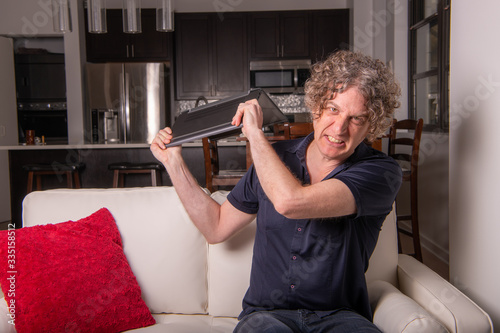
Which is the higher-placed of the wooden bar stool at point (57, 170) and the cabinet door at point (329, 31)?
the cabinet door at point (329, 31)

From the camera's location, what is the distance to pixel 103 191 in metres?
1.56

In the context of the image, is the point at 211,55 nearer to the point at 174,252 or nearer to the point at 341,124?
the point at 174,252

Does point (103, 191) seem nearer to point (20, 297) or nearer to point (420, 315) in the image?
point (20, 297)

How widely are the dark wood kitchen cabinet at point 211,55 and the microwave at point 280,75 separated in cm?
15

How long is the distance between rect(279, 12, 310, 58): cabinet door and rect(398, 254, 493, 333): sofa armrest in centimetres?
465

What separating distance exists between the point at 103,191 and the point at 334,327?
0.91m

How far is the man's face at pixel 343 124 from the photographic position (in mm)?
1153

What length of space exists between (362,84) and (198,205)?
0.59m

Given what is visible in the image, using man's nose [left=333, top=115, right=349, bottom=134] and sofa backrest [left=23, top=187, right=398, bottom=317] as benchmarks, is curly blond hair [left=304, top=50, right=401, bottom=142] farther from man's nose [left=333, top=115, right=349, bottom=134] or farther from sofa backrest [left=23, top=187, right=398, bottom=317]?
sofa backrest [left=23, top=187, right=398, bottom=317]

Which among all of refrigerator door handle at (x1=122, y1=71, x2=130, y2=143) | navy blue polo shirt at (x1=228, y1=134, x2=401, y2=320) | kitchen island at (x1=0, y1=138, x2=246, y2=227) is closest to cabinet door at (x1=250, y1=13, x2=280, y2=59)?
refrigerator door handle at (x1=122, y1=71, x2=130, y2=143)

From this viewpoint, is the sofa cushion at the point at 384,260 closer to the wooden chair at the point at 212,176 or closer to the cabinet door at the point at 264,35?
the wooden chair at the point at 212,176

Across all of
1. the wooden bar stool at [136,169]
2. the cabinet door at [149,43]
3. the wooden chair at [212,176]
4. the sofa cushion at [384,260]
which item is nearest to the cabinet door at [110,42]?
the cabinet door at [149,43]

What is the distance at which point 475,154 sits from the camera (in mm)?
1376

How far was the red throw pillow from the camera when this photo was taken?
1221 millimetres
